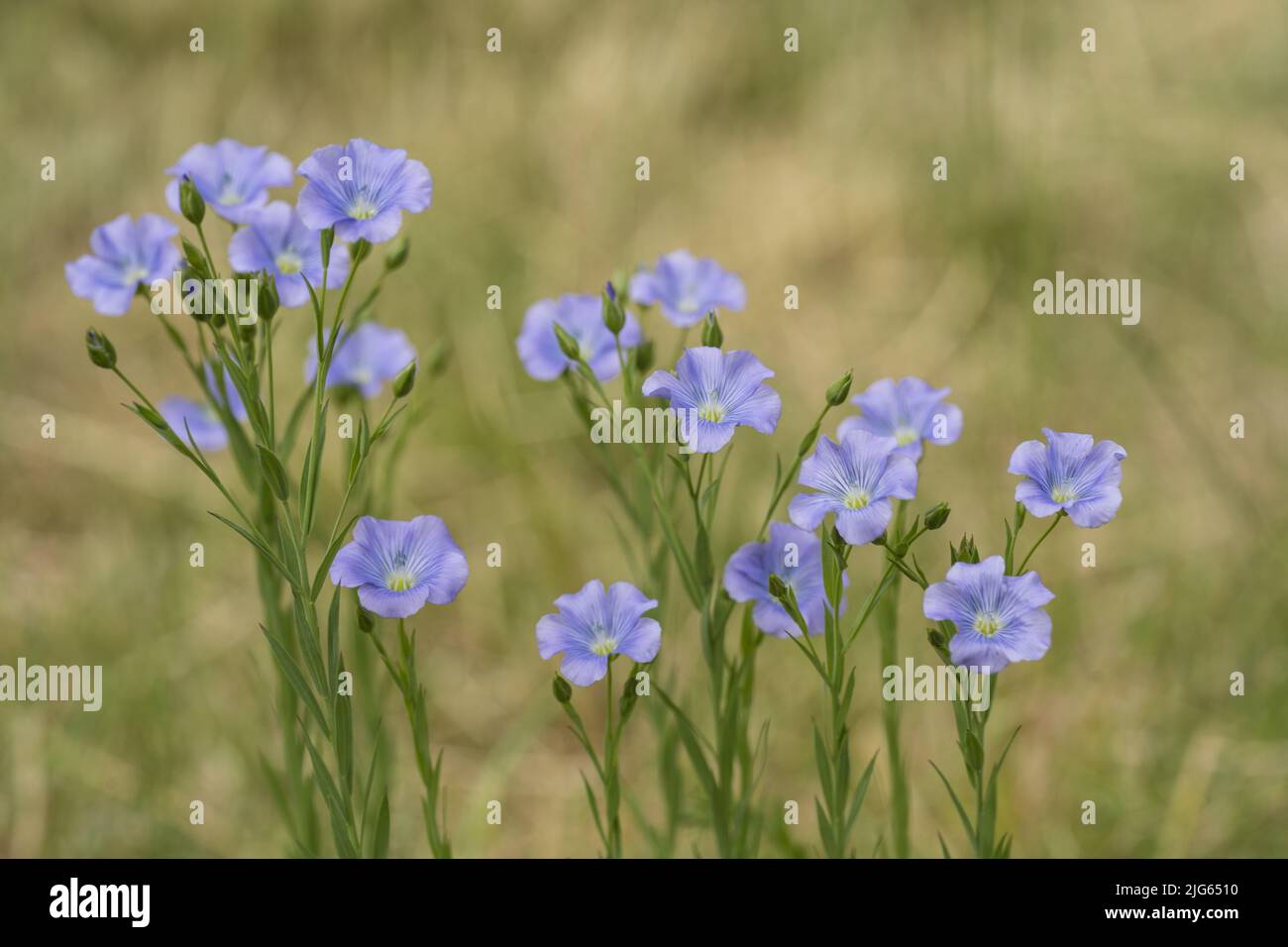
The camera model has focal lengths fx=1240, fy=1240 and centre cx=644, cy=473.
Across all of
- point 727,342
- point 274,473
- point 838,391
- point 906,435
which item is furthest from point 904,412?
point 727,342

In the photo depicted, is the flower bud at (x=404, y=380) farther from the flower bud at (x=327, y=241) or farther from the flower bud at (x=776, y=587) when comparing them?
the flower bud at (x=776, y=587)

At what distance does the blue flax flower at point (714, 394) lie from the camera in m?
1.33

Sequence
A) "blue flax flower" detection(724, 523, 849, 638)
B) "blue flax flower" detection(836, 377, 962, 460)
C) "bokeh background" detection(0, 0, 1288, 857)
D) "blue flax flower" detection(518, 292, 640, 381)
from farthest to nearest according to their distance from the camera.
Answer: "bokeh background" detection(0, 0, 1288, 857), "blue flax flower" detection(518, 292, 640, 381), "blue flax flower" detection(836, 377, 962, 460), "blue flax flower" detection(724, 523, 849, 638)

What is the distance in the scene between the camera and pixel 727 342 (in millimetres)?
3424

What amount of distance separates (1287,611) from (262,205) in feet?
7.07

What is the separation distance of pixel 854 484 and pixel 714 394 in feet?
0.62

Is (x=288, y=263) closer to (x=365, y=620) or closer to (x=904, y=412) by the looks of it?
(x=365, y=620)

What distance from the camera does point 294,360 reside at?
3.53 metres

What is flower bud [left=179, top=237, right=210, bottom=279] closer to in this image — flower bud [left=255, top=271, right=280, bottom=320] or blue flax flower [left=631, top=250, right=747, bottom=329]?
flower bud [left=255, top=271, right=280, bottom=320]

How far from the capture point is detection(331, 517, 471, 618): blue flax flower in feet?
4.42

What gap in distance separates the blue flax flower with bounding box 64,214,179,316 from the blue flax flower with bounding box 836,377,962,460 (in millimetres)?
947

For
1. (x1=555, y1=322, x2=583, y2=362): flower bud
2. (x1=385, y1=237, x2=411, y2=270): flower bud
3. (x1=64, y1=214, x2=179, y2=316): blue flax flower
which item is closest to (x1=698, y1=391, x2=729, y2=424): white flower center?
(x1=555, y1=322, x2=583, y2=362): flower bud
